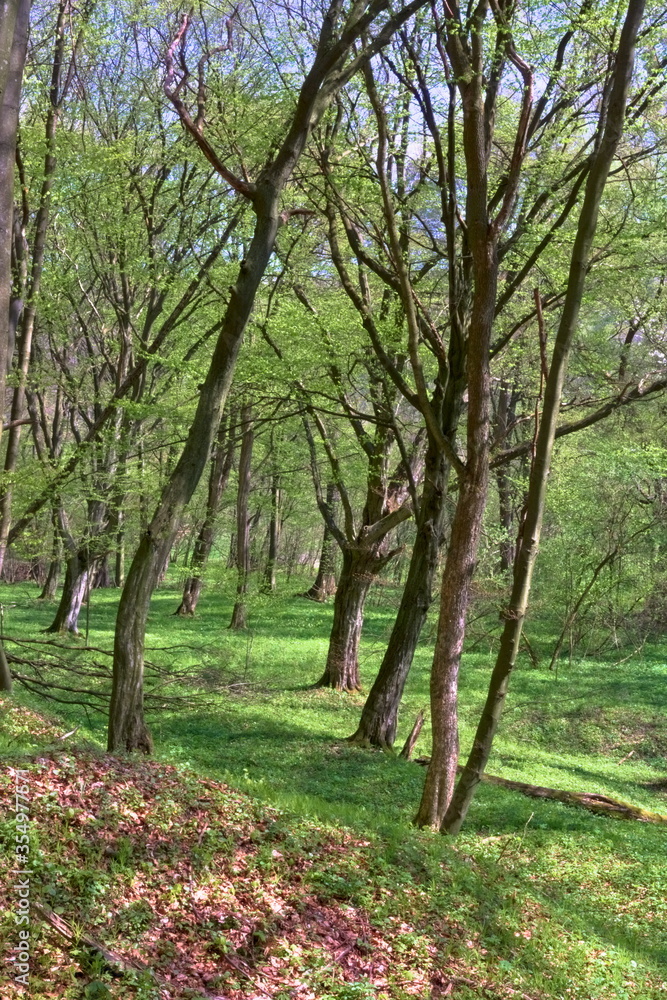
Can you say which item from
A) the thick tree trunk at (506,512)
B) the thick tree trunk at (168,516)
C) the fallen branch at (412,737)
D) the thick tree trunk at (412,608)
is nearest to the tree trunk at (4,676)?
the thick tree trunk at (168,516)

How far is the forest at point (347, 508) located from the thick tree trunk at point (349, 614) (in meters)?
0.07

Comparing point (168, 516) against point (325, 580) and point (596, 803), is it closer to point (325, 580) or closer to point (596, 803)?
point (596, 803)

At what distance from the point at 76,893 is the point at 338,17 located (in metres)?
8.13

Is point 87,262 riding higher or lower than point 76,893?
higher

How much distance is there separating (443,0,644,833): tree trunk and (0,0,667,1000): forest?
0.09ft

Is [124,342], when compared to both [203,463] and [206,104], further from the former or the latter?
[203,463]

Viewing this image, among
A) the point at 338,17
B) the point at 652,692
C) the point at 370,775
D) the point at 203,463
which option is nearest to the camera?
the point at 203,463

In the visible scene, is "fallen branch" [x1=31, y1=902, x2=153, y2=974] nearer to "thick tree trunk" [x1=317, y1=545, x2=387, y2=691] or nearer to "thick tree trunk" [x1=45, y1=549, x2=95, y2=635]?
"thick tree trunk" [x1=317, y1=545, x2=387, y2=691]

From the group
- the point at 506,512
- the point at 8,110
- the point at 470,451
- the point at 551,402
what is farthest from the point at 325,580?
the point at 8,110

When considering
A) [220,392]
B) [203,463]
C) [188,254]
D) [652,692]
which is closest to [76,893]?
[203,463]

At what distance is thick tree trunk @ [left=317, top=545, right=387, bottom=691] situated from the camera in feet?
45.7

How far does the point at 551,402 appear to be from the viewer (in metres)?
6.14

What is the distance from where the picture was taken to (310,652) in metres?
18.0

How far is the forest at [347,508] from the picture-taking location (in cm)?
393
